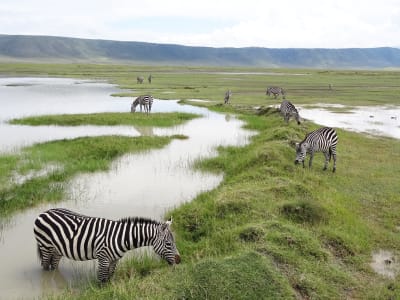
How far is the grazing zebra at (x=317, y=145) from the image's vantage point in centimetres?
1570

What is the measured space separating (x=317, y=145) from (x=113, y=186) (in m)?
7.74

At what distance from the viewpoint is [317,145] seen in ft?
52.1

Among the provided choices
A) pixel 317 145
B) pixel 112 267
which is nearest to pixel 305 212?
pixel 112 267

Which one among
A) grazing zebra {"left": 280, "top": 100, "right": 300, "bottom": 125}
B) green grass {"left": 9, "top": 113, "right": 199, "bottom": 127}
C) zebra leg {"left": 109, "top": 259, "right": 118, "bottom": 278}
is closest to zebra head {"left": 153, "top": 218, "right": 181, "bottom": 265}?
zebra leg {"left": 109, "top": 259, "right": 118, "bottom": 278}

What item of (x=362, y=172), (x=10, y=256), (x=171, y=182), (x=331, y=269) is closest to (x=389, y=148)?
(x=362, y=172)

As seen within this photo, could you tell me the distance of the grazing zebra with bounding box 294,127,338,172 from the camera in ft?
51.5

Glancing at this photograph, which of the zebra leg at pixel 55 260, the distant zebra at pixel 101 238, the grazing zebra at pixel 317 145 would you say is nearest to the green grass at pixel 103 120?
the grazing zebra at pixel 317 145

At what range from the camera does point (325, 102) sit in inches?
1544

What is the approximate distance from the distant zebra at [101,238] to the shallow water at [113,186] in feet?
2.20

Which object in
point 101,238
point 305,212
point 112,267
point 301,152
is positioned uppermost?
point 301,152

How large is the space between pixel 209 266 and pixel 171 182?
7.86m

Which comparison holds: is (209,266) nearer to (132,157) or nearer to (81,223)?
(81,223)

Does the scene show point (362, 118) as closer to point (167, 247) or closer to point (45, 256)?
point (167, 247)

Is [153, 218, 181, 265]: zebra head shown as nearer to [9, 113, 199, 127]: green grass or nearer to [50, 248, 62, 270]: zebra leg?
[50, 248, 62, 270]: zebra leg
